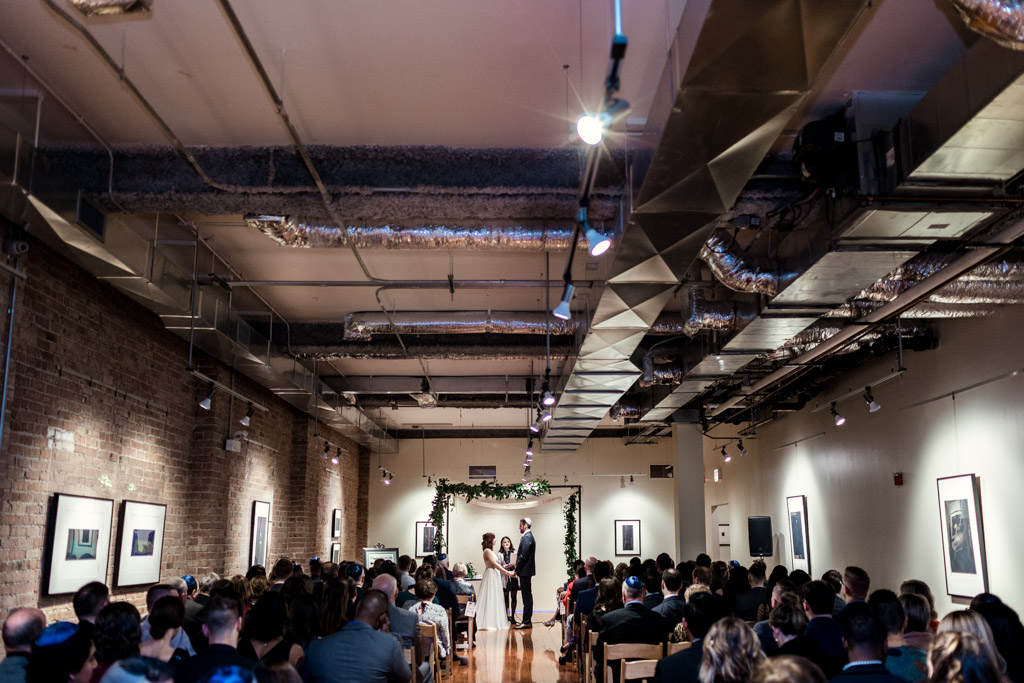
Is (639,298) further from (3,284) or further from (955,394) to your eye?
(3,284)

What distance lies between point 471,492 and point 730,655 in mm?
15709

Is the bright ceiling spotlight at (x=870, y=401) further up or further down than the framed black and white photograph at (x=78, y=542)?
further up

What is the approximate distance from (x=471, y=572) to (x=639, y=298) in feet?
44.0

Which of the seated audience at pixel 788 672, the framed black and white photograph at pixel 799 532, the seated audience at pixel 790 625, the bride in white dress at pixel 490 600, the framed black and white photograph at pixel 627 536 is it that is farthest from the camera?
the framed black and white photograph at pixel 627 536

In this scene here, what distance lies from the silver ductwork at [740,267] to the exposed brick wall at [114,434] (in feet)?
16.4

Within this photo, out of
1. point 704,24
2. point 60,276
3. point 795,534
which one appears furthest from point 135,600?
point 795,534

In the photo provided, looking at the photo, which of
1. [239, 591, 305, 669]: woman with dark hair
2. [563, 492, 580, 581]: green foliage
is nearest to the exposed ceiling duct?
[239, 591, 305, 669]: woman with dark hair

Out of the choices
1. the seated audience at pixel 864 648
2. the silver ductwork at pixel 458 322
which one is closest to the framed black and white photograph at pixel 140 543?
the silver ductwork at pixel 458 322

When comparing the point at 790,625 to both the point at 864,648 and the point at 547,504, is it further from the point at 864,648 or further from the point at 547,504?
the point at 547,504

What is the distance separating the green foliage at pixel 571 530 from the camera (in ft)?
63.9

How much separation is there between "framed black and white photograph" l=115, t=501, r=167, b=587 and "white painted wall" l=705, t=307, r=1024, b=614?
788cm

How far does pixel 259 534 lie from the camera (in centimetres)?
1234

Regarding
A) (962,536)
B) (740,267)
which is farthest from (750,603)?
(740,267)

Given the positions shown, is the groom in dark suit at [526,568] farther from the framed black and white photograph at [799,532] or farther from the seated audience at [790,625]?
the seated audience at [790,625]
